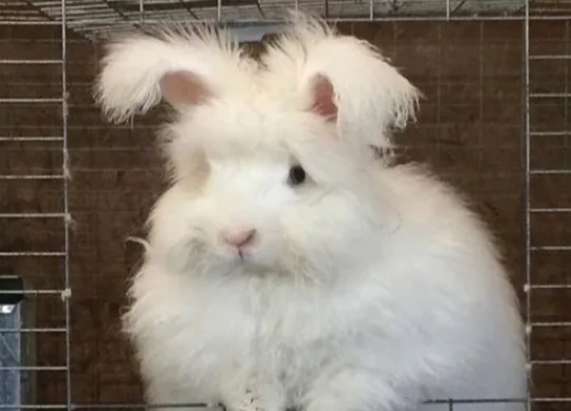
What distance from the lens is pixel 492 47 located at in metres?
2.46

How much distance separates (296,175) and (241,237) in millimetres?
143

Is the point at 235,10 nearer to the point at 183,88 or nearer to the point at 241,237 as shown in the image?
the point at 183,88

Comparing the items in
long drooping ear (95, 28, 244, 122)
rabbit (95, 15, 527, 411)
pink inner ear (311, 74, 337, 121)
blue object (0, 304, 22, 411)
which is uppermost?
long drooping ear (95, 28, 244, 122)

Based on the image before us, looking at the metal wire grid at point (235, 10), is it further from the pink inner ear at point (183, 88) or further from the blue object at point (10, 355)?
the blue object at point (10, 355)

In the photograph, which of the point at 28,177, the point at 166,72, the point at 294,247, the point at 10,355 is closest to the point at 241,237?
the point at 294,247

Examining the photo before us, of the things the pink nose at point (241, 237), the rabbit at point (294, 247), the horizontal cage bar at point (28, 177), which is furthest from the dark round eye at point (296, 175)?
the horizontal cage bar at point (28, 177)

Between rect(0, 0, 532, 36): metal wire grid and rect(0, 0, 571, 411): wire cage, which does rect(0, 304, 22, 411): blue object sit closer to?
rect(0, 0, 571, 411): wire cage

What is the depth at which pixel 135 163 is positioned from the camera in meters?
2.49

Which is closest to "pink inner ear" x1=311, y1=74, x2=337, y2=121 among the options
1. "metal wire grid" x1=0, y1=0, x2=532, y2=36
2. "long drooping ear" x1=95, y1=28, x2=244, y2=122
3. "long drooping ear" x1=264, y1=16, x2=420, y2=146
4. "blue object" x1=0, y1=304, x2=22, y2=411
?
"long drooping ear" x1=264, y1=16, x2=420, y2=146

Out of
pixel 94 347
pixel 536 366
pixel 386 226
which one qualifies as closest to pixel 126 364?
pixel 94 347

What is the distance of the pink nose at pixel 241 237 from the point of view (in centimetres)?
154

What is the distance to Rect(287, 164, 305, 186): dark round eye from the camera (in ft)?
5.36

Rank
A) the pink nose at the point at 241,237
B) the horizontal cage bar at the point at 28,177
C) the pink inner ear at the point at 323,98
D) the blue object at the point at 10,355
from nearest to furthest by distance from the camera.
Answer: the pink nose at the point at 241,237 < the pink inner ear at the point at 323,98 < the blue object at the point at 10,355 < the horizontal cage bar at the point at 28,177

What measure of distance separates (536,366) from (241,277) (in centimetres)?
104
